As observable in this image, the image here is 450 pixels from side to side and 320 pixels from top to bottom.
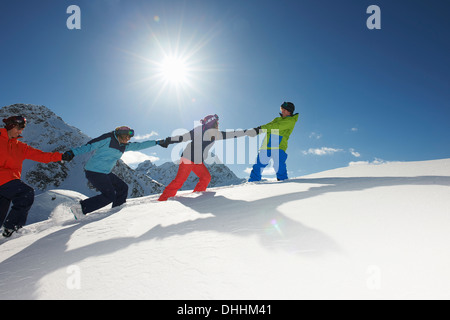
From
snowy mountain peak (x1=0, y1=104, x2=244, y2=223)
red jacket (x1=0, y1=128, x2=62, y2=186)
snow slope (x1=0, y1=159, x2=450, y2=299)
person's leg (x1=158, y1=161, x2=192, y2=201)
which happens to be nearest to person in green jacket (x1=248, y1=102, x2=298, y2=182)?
person's leg (x1=158, y1=161, x2=192, y2=201)

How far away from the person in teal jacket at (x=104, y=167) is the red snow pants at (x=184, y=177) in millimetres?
992

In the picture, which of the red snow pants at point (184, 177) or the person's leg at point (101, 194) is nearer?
the person's leg at point (101, 194)

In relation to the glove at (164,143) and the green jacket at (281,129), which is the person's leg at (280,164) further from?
the glove at (164,143)

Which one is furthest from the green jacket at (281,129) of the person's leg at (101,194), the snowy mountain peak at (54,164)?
the snowy mountain peak at (54,164)

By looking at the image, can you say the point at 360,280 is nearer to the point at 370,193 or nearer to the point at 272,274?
the point at 272,274

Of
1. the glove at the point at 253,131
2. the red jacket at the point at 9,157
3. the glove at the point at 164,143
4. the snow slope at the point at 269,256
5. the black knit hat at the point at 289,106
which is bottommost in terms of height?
the snow slope at the point at 269,256

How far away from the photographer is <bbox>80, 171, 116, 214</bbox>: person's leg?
Result: 4.50 meters

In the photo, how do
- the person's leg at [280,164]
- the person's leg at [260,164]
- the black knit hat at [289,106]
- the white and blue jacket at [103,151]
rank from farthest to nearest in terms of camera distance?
the person's leg at [260,164]
the black knit hat at [289,106]
the person's leg at [280,164]
the white and blue jacket at [103,151]

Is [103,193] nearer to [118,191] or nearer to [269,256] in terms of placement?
[118,191]

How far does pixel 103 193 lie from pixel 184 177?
1.68 meters

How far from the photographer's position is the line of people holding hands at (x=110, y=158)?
12.1ft

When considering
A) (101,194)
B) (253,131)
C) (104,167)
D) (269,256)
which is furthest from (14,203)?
(253,131)

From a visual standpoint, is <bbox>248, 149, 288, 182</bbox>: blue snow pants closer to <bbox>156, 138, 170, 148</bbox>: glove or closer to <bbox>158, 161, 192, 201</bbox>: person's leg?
<bbox>158, 161, 192, 201</bbox>: person's leg
